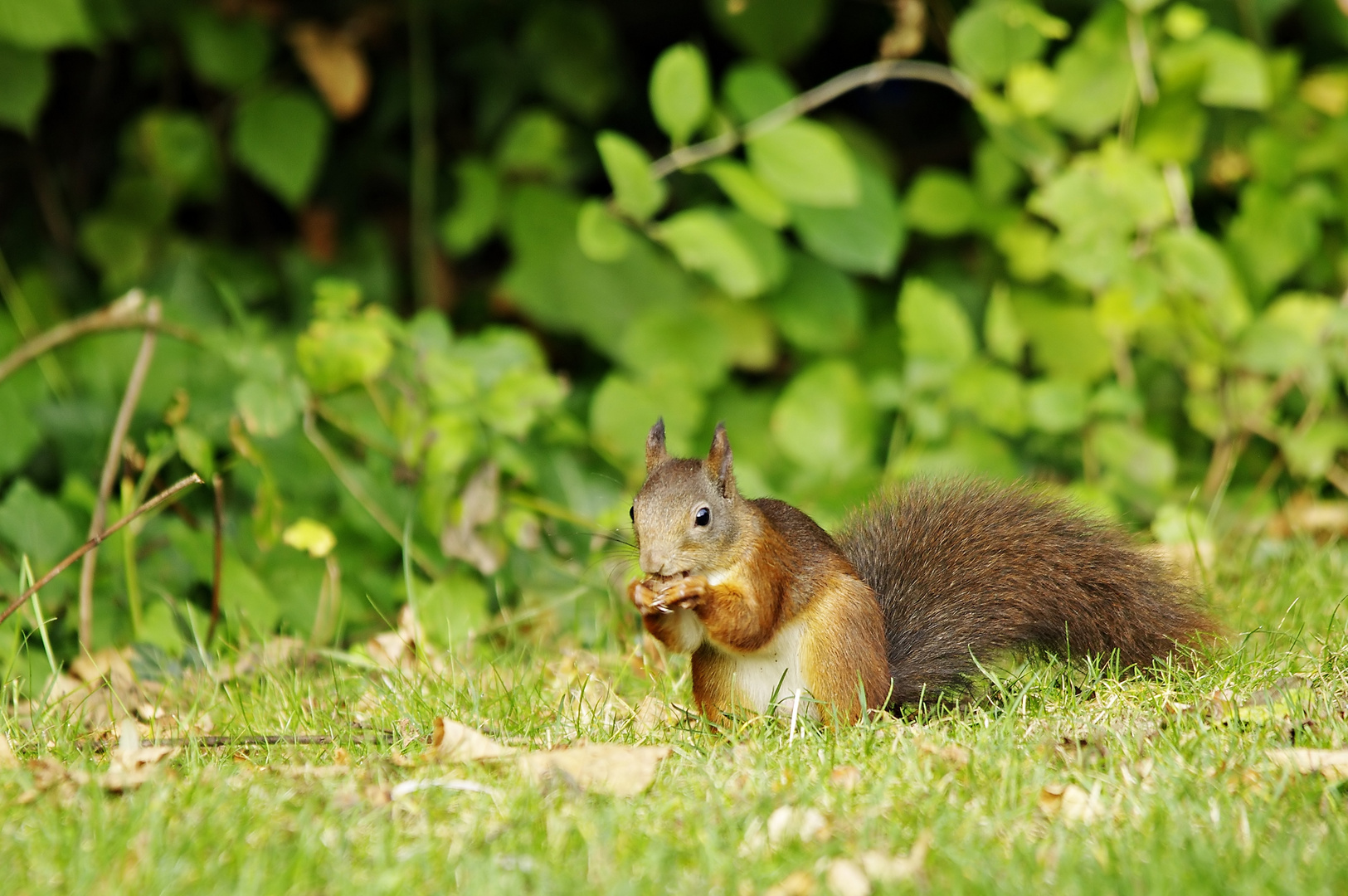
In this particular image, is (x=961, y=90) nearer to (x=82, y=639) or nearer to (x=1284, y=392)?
(x=1284, y=392)

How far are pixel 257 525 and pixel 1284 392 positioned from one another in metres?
2.54

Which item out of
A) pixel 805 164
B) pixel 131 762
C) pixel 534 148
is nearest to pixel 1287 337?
pixel 805 164

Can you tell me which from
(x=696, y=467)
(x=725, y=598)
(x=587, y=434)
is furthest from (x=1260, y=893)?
(x=587, y=434)

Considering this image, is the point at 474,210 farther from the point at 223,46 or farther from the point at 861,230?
the point at 861,230

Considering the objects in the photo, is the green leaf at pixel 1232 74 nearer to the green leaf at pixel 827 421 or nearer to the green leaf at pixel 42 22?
the green leaf at pixel 827 421

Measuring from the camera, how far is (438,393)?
9.61 ft

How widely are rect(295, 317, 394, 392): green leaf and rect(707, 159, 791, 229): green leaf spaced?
34.9 inches

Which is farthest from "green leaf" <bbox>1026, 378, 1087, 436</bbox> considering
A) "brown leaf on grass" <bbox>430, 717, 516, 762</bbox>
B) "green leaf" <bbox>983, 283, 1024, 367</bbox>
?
"brown leaf on grass" <bbox>430, 717, 516, 762</bbox>

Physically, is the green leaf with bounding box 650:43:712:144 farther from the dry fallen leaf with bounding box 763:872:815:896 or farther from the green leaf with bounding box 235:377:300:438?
the dry fallen leaf with bounding box 763:872:815:896

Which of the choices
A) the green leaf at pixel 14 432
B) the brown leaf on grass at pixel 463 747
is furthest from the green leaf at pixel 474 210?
the brown leaf on grass at pixel 463 747

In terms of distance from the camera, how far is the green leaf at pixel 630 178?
313cm

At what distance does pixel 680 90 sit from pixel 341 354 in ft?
3.18

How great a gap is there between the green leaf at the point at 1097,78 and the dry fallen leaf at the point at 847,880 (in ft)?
8.07

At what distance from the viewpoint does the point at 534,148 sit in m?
3.82
